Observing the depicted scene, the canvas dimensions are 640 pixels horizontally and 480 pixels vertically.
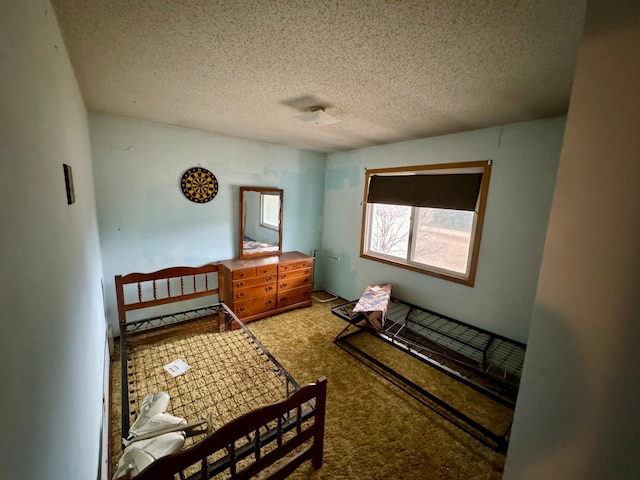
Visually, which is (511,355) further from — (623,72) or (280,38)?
(280,38)

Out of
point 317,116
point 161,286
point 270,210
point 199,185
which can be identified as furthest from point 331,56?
point 161,286

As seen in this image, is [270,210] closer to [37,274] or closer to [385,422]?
[385,422]

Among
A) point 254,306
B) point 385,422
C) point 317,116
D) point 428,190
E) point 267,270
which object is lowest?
point 385,422

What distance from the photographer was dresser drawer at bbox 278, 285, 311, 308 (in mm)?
3357

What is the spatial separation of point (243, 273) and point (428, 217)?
2215 mm

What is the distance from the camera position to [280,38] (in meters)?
1.16

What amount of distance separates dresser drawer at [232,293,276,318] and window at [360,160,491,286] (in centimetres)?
138

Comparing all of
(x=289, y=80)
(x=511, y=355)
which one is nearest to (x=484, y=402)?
(x=511, y=355)

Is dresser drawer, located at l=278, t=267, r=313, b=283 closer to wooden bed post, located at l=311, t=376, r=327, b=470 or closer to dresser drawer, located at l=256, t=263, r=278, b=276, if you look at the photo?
dresser drawer, located at l=256, t=263, r=278, b=276

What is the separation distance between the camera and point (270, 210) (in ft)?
11.6

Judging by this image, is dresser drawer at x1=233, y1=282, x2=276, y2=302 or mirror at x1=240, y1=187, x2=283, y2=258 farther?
mirror at x1=240, y1=187, x2=283, y2=258

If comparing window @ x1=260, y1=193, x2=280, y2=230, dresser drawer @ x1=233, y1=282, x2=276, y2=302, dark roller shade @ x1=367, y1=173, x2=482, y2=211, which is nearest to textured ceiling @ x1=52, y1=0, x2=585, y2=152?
dark roller shade @ x1=367, y1=173, x2=482, y2=211

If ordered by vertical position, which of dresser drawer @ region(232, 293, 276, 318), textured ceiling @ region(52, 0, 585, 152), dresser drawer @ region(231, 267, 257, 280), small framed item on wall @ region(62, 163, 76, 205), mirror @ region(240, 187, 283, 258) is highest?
textured ceiling @ region(52, 0, 585, 152)

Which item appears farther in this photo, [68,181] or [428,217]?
[428,217]
